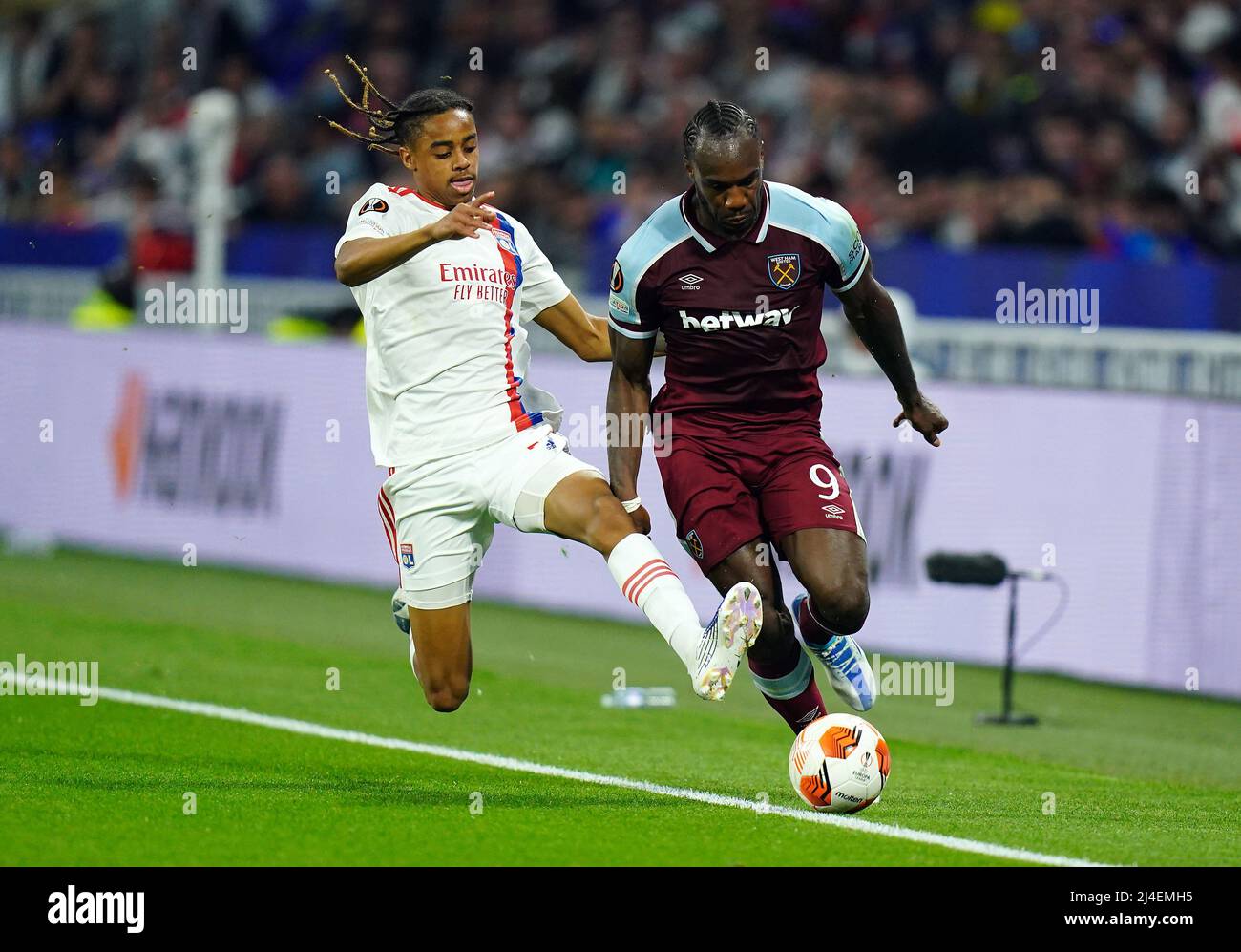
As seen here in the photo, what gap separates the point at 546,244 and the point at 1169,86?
15.5 feet

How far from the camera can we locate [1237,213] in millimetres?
14398

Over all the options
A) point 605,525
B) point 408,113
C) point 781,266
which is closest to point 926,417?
point 781,266

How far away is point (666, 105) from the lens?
1777 cm

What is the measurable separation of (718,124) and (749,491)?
140cm

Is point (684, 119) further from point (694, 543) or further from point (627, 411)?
point (694, 543)

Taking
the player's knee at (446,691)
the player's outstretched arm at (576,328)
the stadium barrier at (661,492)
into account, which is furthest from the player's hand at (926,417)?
the stadium barrier at (661,492)

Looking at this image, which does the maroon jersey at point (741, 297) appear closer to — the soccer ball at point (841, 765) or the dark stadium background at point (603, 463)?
the soccer ball at point (841, 765)

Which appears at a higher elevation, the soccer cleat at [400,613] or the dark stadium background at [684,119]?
the dark stadium background at [684,119]

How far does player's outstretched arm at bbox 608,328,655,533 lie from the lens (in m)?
7.69

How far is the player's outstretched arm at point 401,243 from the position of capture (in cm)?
707

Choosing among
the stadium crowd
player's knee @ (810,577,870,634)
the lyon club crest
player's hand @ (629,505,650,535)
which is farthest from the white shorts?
the stadium crowd

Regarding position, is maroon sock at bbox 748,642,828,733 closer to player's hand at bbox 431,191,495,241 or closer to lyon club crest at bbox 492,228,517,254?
lyon club crest at bbox 492,228,517,254
